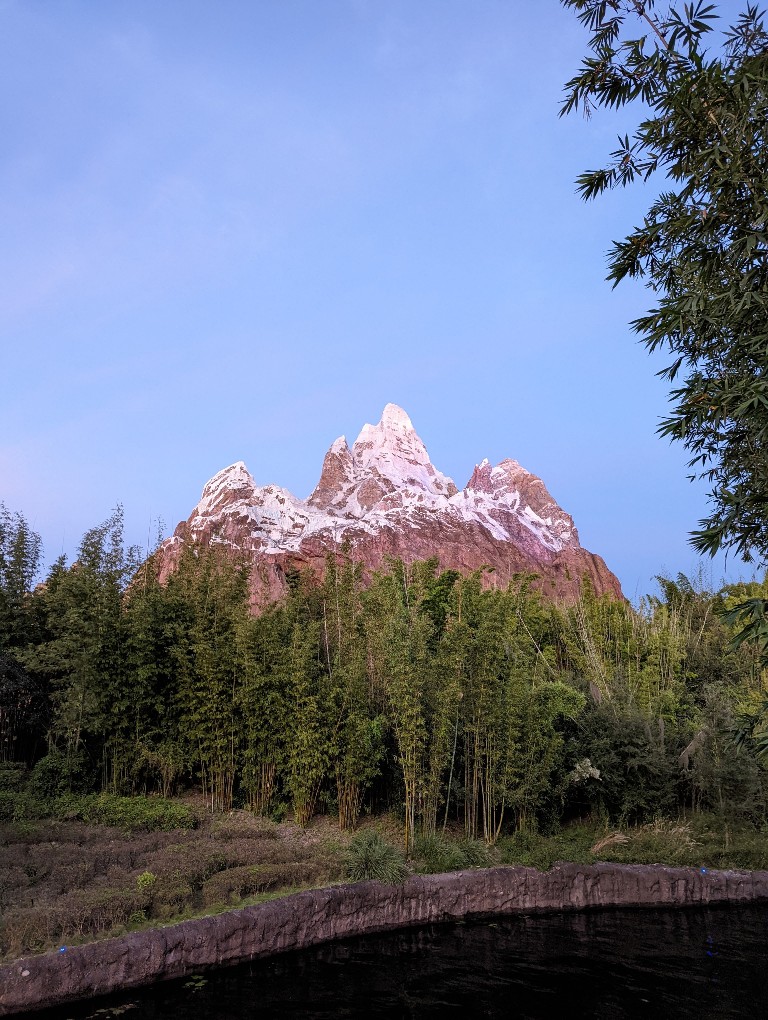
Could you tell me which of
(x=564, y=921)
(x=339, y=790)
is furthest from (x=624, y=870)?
(x=339, y=790)

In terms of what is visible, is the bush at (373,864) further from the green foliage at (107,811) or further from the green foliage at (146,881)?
the green foliage at (107,811)

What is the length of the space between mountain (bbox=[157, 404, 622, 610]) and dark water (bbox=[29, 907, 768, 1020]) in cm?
1631

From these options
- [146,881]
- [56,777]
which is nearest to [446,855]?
[146,881]

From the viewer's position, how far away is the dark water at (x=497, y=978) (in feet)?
18.9

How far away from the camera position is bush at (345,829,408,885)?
26.3ft

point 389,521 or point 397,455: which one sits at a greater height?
point 397,455

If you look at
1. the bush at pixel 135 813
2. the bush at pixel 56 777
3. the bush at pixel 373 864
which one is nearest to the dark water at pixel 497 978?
the bush at pixel 373 864

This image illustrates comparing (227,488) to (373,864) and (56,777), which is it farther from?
(373,864)

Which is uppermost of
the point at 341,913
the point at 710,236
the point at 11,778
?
the point at 710,236

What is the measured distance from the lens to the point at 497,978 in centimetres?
651

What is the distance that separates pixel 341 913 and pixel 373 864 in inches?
29.7

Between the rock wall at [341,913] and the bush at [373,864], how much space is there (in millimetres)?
131

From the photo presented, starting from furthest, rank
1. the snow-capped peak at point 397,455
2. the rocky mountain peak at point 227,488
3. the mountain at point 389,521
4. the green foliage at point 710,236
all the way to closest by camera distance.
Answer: the snow-capped peak at point 397,455 < the rocky mountain peak at point 227,488 < the mountain at point 389,521 < the green foliage at point 710,236

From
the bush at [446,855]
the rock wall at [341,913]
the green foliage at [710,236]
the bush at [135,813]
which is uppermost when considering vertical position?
the green foliage at [710,236]
